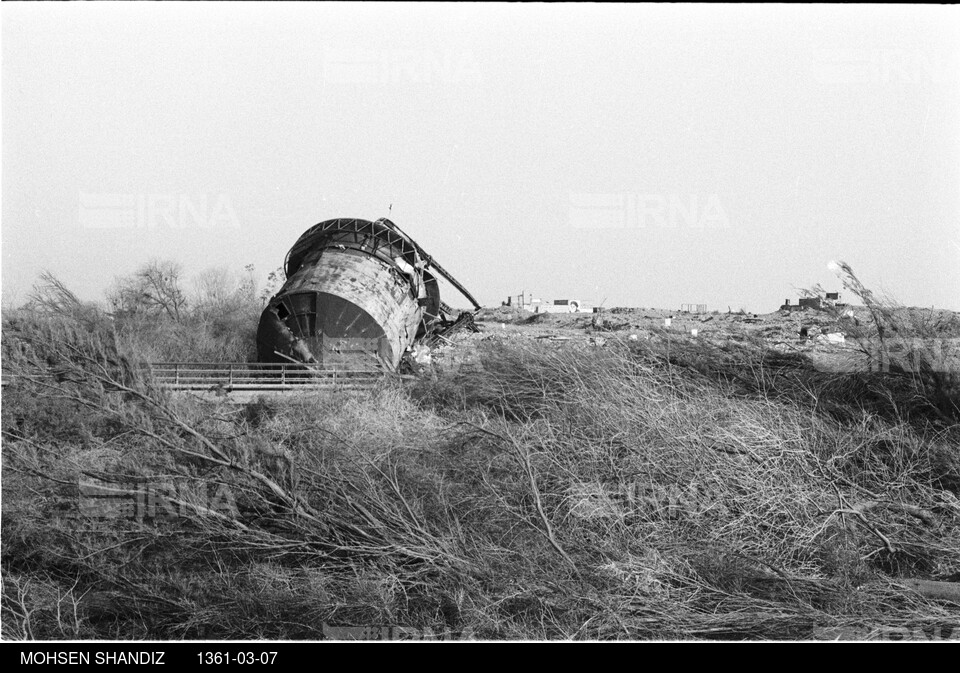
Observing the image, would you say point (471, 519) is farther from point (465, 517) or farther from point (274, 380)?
point (274, 380)

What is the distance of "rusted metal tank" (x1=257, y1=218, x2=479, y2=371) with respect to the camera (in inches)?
582

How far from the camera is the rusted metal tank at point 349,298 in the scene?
14781 mm

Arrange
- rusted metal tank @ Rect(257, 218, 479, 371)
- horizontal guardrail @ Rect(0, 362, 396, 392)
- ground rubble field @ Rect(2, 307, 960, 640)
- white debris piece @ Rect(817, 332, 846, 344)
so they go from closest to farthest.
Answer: ground rubble field @ Rect(2, 307, 960, 640) → white debris piece @ Rect(817, 332, 846, 344) → horizontal guardrail @ Rect(0, 362, 396, 392) → rusted metal tank @ Rect(257, 218, 479, 371)

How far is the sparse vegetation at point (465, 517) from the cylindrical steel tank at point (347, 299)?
18.7 ft

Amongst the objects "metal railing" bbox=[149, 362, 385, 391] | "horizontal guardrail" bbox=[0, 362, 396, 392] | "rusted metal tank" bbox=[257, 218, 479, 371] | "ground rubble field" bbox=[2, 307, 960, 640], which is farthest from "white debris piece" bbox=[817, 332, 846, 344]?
"rusted metal tank" bbox=[257, 218, 479, 371]

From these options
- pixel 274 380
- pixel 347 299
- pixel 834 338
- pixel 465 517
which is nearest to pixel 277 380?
pixel 274 380

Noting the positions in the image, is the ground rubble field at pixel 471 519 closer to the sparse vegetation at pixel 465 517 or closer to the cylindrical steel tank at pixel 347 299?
the sparse vegetation at pixel 465 517

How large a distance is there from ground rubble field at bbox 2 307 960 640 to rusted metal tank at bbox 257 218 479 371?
225 inches

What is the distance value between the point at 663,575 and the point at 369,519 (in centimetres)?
258

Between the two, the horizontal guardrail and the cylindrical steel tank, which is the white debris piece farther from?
the cylindrical steel tank

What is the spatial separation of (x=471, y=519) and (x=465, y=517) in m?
0.06

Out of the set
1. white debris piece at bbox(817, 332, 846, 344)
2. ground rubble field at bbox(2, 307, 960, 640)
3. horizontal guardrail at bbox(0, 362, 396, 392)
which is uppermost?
white debris piece at bbox(817, 332, 846, 344)

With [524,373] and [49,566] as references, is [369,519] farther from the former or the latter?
[49,566]
